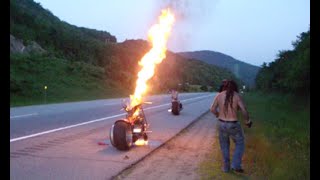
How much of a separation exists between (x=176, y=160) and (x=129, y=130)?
6.72 feet

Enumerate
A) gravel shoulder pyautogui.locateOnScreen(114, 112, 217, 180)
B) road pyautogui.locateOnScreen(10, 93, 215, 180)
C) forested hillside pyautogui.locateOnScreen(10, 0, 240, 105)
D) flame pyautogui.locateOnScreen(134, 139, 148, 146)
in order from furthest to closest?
forested hillside pyautogui.locateOnScreen(10, 0, 240, 105), flame pyautogui.locateOnScreen(134, 139, 148, 146), gravel shoulder pyautogui.locateOnScreen(114, 112, 217, 180), road pyautogui.locateOnScreen(10, 93, 215, 180)

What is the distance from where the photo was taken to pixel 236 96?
11.1m

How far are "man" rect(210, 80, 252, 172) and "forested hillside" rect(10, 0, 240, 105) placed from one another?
27.7m

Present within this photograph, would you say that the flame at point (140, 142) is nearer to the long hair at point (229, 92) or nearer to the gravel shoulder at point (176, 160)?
the gravel shoulder at point (176, 160)

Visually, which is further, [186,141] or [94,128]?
[94,128]

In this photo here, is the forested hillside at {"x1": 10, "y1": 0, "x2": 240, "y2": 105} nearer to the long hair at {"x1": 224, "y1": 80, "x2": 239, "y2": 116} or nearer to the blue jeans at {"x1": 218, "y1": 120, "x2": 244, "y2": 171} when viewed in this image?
the long hair at {"x1": 224, "y1": 80, "x2": 239, "y2": 116}

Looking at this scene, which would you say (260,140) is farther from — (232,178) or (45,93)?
(45,93)

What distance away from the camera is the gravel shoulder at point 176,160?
1059 centimetres

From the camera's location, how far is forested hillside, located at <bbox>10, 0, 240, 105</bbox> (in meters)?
50.6

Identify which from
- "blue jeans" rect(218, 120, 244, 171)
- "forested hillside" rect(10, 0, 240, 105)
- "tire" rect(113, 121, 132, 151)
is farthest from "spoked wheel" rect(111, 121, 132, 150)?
"forested hillside" rect(10, 0, 240, 105)

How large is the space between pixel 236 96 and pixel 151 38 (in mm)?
6991

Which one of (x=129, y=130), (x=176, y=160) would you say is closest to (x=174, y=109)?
(x=129, y=130)

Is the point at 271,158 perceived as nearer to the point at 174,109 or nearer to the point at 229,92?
the point at 229,92
